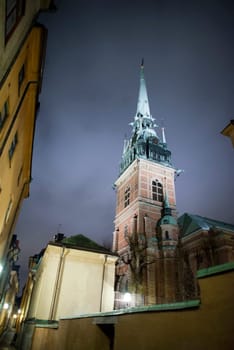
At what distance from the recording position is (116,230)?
40.1 m

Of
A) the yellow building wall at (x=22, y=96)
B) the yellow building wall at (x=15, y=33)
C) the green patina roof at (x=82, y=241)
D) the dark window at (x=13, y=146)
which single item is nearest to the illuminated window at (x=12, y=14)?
the yellow building wall at (x=15, y=33)

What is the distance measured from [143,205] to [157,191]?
4506mm

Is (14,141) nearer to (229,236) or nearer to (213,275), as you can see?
(213,275)

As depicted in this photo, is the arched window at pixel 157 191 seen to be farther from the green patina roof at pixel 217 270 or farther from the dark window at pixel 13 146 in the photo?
the green patina roof at pixel 217 270

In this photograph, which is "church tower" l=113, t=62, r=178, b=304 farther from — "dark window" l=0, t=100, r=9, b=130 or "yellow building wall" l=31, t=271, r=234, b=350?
"dark window" l=0, t=100, r=9, b=130

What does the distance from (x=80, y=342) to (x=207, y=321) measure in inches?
241

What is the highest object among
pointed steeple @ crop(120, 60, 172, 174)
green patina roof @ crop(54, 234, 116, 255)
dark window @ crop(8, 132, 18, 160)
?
pointed steeple @ crop(120, 60, 172, 174)

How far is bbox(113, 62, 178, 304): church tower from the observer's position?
96.5 feet

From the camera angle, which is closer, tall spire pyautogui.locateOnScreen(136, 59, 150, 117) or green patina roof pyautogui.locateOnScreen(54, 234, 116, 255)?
green patina roof pyautogui.locateOnScreen(54, 234, 116, 255)

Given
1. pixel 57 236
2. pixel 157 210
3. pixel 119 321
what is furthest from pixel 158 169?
pixel 119 321

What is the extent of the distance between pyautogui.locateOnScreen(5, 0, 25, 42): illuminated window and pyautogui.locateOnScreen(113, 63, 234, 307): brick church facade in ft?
77.3

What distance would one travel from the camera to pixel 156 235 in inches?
1324

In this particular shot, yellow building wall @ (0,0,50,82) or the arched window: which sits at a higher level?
the arched window

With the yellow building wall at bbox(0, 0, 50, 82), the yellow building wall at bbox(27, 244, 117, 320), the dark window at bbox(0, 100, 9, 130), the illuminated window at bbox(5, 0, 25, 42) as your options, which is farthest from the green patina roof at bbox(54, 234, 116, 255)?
the illuminated window at bbox(5, 0, 25, 42)
